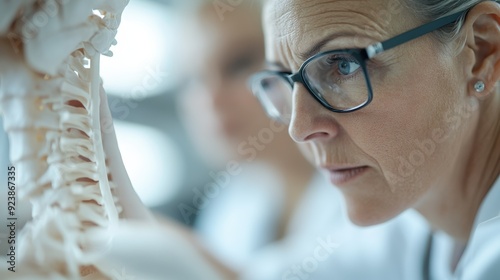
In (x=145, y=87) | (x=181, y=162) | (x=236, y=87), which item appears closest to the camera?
(x=145, y=87)

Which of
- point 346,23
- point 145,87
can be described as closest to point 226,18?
point 145,87

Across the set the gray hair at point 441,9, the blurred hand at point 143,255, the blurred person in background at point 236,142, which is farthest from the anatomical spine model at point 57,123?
the blurred person in background at point 236,142

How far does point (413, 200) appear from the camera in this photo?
26.8 inches

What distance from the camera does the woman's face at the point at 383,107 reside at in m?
0.59

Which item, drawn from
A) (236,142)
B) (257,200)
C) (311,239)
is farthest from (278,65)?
(257,200)

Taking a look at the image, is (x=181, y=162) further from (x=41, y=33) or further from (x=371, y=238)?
(x=41, y=33)

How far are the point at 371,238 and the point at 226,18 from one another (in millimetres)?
600

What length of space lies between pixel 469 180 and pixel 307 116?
27 centimetres

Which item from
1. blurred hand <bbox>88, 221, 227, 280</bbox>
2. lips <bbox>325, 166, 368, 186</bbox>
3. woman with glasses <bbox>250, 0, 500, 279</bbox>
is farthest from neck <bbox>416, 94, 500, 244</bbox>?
blurred hand <bbox>88, 221, 227, 280</bbox>

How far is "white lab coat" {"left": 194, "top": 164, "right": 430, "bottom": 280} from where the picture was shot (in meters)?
0.93

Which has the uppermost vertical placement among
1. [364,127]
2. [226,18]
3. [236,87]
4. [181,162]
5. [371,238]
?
[226,18]

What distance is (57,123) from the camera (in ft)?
1.48

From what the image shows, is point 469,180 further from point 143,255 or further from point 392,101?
point 143,255

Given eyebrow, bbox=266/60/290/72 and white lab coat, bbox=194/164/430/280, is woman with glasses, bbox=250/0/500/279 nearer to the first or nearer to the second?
eyebrow, bbox=266/60/290/72
